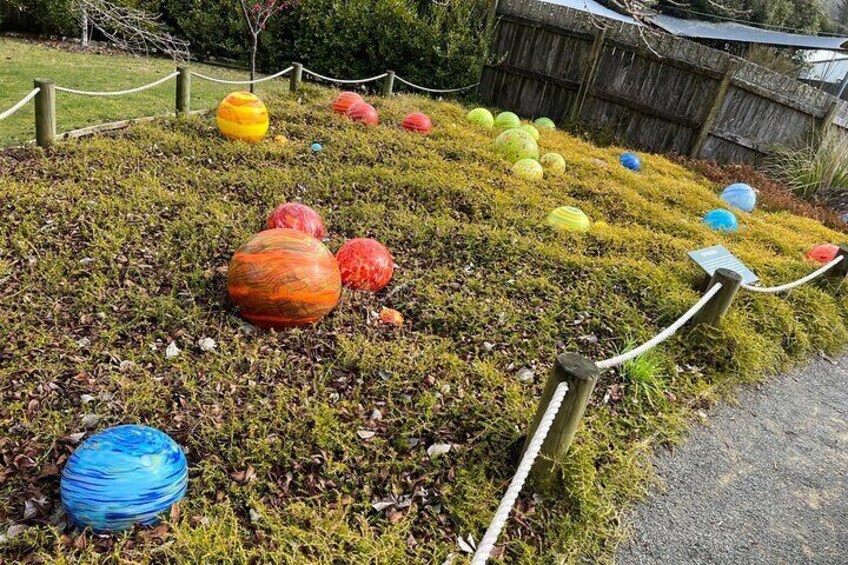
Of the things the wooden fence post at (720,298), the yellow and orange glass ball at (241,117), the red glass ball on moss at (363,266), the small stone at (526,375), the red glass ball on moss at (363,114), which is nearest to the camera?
the small stone at (526,375)

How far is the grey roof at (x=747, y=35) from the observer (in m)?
20.2

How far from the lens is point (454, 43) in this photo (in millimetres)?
12086

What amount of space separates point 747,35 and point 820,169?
Result: 568 inches

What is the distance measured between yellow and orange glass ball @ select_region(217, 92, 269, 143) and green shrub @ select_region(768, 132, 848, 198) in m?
9.41

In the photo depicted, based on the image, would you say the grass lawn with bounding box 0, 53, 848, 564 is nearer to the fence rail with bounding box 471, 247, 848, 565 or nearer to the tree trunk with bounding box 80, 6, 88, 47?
the fence rail with bounding box 471, 247, 848, 565

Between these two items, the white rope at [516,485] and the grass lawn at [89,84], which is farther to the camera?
the grass lawn at [89,84]

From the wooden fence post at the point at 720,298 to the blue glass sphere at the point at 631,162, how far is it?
5.23m

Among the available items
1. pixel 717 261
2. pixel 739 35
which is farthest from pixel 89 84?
pixel 739 35

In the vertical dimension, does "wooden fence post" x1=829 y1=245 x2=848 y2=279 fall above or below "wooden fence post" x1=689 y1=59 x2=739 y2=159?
below

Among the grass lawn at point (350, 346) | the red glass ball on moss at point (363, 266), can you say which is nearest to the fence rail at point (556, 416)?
the grass lawn at point (350, 346)

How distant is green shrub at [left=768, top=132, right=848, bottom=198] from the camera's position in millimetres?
10078

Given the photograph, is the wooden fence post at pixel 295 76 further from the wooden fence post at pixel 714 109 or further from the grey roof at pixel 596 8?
the grey roof at pixel 596 8

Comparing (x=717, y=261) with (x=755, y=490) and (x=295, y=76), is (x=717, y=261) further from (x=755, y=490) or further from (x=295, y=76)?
(x=295, y=76)

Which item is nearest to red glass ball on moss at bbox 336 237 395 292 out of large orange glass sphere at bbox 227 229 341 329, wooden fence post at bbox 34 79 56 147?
large orange glass sphere at bbox 227 229 341 329
